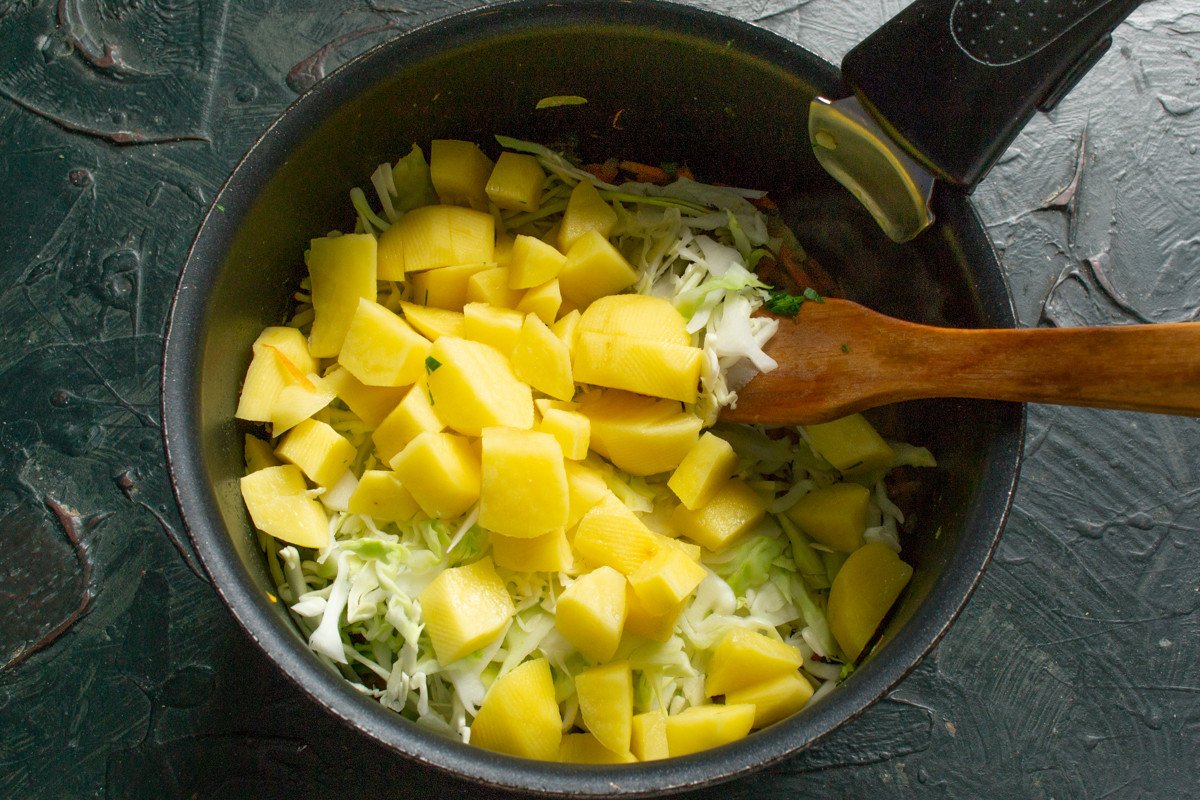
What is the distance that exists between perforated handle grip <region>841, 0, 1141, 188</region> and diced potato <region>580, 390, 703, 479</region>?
0.51 m

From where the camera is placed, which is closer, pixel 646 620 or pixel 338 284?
pixel 646 620

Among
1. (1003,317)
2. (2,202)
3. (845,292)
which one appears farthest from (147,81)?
(1003,317)

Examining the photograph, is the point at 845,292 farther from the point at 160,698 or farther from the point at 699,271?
the point at 160,698

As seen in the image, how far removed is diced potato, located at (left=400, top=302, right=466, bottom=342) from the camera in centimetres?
147

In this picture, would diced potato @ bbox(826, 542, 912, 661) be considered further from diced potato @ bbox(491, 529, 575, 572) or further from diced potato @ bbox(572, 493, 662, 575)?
diced potato @ bbox(491, 529, 575, 572)

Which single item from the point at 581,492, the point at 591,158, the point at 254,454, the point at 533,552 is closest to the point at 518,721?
the point at 533,552

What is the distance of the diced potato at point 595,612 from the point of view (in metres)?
1.30

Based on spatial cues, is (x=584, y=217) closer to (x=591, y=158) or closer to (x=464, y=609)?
(x=591, y=158)

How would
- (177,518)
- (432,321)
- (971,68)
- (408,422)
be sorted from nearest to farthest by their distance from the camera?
(971,68) → (408,422) → (432,321) → (177,518)

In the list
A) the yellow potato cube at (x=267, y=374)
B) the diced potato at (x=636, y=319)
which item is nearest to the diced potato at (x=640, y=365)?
the diced potato at (x=636, y=319)

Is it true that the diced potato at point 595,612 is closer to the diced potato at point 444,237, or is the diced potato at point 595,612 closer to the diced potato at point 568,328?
the diced potato at point 568,328

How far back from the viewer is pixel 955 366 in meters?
1.27

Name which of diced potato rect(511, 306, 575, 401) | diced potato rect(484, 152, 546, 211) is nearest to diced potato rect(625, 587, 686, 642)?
diced potato rect(511, 306, 575, 401)

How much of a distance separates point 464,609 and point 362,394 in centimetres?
38
